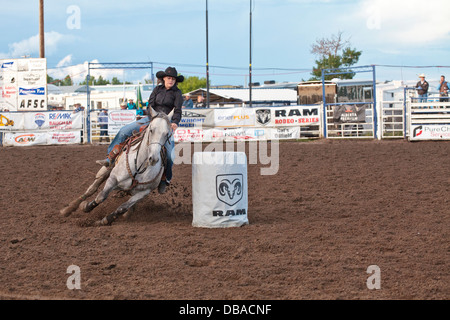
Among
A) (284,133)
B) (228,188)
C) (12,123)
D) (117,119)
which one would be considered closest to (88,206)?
(228,188)

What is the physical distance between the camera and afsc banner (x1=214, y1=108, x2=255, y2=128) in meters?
22.3

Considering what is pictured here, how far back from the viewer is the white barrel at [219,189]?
7.67 metres

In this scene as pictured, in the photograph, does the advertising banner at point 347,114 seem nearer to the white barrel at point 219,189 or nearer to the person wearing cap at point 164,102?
the person wearing cap at point 164,102

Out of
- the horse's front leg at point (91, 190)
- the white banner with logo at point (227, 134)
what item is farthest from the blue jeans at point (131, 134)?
the white banner with logo at point (227, 134)

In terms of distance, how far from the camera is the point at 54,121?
23.2m

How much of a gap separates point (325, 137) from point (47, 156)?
1077 centimetres

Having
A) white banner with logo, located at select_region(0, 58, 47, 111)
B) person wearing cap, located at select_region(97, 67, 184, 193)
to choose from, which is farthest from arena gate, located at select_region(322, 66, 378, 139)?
person wearing cap, located at select_region(97, 67, 184, 193)

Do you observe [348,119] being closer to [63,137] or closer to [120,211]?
[63,137]

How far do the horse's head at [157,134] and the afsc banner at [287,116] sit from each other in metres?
15.1

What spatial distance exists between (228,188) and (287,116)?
1514 centimetres

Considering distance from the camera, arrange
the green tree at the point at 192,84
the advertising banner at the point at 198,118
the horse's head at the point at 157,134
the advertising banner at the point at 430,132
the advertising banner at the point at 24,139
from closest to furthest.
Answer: the horse's head at the point at 157,134, the advertising banner at the point at 430,132, the advertising banner at the point at 198,118, the advertising banner at the point at 24,139, the green tree at the point at 192,84

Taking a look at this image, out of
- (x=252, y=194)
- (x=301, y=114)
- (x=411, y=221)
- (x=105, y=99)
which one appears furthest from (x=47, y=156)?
(x=105, y=99)

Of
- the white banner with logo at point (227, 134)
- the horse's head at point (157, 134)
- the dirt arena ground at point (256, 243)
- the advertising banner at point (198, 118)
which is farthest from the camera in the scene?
the advertising banner at point (198, 118)

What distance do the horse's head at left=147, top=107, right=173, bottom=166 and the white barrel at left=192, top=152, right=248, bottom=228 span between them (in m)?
0.72
